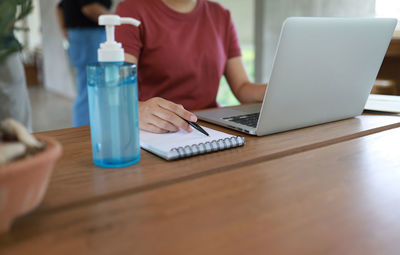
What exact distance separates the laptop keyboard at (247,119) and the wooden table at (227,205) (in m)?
0.14

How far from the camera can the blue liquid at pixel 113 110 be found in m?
0.57

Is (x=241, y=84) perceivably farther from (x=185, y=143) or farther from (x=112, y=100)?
(x=112, y=100)

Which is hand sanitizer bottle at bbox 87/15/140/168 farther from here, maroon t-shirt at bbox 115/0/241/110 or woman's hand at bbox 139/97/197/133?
maroon t-shirt at bbox 115/0/241/110

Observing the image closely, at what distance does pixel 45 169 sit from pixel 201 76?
95cm

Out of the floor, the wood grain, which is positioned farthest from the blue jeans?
the wood grain

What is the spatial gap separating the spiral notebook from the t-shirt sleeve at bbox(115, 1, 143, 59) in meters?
0.44

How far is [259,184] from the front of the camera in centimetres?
56

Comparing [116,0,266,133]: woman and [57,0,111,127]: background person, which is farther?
[57,0,111,127]: background person

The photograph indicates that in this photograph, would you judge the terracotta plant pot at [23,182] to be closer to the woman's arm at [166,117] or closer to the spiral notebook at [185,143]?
the spiral notebook at [185,143]

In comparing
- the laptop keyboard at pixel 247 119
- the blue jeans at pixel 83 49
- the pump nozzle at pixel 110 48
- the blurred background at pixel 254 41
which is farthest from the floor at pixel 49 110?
the pump nozzle at pixel 110 48

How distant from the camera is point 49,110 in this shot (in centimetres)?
446

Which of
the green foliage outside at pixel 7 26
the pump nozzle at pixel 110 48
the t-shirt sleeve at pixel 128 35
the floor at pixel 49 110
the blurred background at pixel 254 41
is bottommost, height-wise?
the floor at pixel 49 110

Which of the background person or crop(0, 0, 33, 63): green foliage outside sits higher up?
crop(0, 0, 33, 63): green foliage outside

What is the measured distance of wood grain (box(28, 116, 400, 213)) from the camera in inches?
20.5
